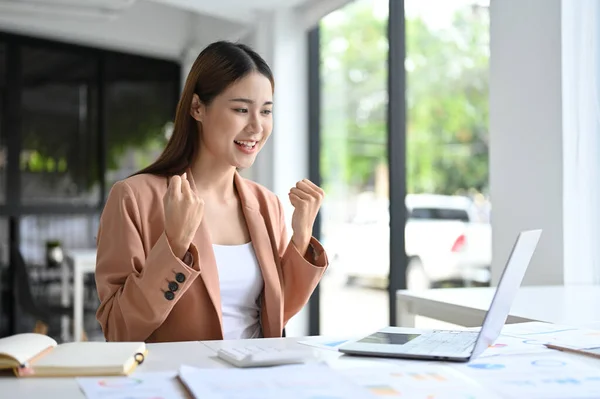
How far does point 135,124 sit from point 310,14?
244cm

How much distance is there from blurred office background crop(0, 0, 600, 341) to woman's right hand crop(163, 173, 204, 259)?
140 centimetres

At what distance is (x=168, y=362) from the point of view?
4.23 feet

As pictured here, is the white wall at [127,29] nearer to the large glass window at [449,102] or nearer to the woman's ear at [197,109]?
the large glass window at [449,102]

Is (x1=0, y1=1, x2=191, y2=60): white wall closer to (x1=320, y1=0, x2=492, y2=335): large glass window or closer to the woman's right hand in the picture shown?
A: (x1=320, y1=0, x2=492, y2=335): large glass window

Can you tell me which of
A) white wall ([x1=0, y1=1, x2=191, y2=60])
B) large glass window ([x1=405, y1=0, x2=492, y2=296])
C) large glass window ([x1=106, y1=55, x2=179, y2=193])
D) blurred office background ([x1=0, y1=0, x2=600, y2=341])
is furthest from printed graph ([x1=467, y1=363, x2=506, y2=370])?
large glass window ([x1=405, y1=0, x2=492, y2=296])

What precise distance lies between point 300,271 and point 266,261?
91 millimetres

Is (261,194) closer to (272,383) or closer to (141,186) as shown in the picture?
(141,186)

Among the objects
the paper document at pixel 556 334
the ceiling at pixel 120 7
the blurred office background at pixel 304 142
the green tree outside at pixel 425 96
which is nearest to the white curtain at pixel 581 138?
the blurred office background at pixel 304 142

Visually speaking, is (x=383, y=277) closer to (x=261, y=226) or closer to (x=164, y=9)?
(x=164, y=9)

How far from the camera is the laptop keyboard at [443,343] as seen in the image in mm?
1315

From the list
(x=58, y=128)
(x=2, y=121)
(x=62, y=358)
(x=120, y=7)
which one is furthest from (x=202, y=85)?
(x=58, y=128)

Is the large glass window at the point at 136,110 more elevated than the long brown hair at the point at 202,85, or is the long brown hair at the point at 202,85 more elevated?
the large glass window at the point at 136,110

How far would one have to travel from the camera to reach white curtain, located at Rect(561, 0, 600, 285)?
251 cm

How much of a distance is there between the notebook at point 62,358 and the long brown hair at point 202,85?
29.1 inches
